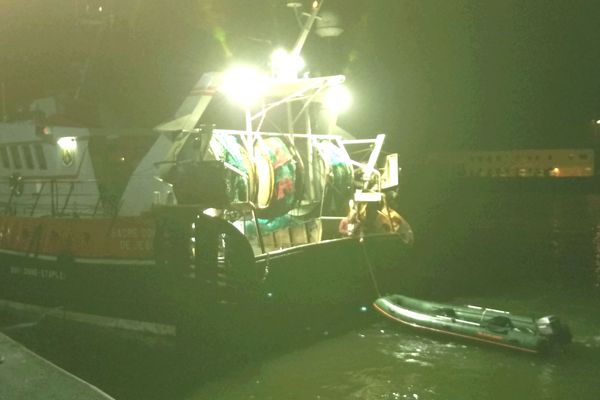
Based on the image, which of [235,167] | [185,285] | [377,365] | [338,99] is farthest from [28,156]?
[377,365]

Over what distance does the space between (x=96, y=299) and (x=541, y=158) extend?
5873 centimetres

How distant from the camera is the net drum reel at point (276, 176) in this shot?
13.1 meters

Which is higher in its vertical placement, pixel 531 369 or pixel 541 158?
pixel 541 158

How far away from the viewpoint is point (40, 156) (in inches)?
564

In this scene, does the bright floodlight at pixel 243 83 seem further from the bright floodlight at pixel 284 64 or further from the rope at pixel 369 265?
the rope at pixel 369 265

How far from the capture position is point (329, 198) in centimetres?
1531

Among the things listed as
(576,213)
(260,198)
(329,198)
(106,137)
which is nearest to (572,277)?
(329,198)

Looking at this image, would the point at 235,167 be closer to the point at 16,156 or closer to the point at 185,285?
the point at 185,285

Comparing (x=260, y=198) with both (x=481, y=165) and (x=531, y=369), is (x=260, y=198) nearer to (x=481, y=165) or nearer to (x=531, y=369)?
(x=531, y=369)

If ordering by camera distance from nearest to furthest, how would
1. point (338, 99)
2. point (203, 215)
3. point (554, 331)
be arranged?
1. point (203, 215)
2. point (554, 331)
3. point (338, 99)

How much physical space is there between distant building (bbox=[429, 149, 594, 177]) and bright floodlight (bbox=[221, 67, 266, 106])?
5030 cm

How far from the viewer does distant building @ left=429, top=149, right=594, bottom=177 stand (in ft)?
206

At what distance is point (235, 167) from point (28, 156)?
516 centimetres

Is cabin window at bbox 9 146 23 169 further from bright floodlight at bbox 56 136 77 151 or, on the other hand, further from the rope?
the rope
